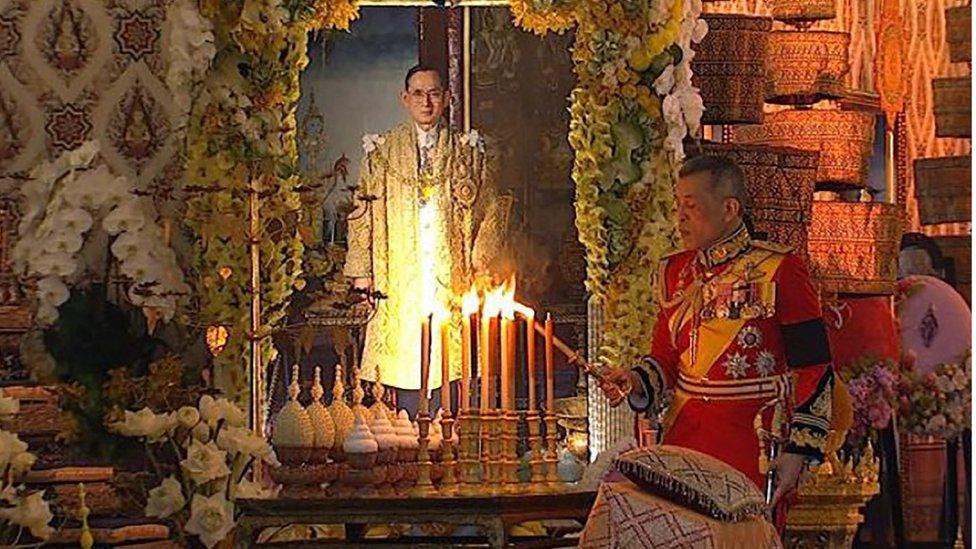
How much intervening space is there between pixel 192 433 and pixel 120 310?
982 mm

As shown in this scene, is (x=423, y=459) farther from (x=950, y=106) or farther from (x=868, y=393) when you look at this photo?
(x=950, y=106)

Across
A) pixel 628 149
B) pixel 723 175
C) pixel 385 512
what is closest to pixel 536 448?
pixel 385 512

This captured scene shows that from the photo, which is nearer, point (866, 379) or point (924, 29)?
point (866, 379)

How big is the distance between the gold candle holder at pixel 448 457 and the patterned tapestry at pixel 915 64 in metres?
4.42

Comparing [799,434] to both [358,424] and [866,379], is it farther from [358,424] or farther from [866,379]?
[866,379]

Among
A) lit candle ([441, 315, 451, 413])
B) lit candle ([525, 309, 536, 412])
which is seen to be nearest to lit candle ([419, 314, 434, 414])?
lit candle ([441, 315, 451, 413])

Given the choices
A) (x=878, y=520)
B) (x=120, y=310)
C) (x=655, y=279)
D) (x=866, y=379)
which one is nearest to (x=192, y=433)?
(x=120, y=310)

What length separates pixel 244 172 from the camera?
23.7ft

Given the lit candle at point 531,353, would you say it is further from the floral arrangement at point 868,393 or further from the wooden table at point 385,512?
the floral arrangement at point 868,393


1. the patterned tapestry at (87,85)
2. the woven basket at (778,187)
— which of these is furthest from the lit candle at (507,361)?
the patterned tapestry at (87,85)

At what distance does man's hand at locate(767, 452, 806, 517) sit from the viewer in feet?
19.3

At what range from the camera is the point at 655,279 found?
7.35m

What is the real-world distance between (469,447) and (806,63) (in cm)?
252

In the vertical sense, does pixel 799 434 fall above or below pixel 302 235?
below
